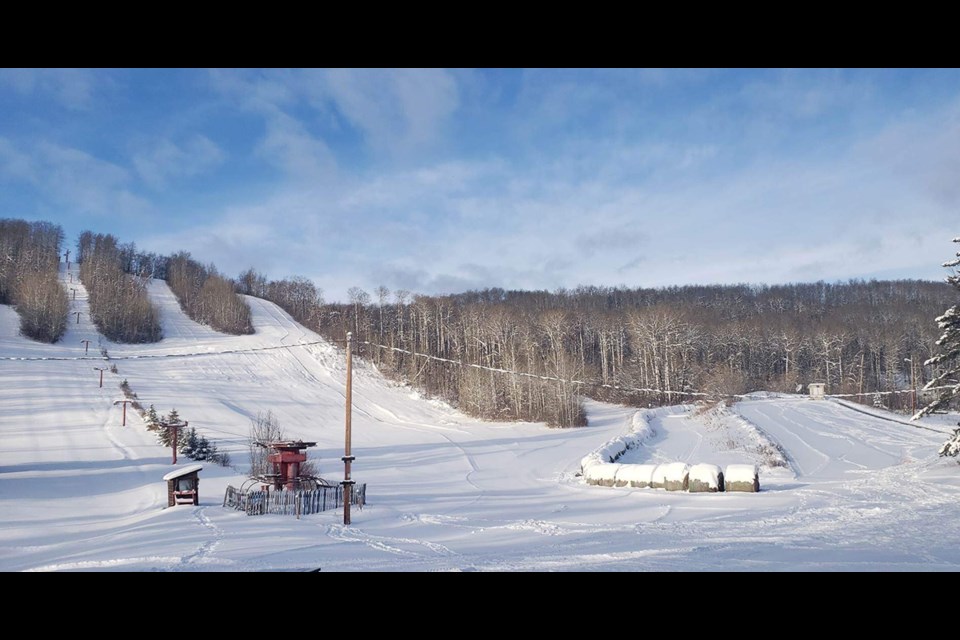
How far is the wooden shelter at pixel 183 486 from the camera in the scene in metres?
21.5

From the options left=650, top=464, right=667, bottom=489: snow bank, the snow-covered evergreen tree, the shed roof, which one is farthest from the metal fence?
the snow-covered evergreen tree

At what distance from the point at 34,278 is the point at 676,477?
81441 millimetres

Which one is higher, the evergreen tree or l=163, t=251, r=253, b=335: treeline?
l=163, t=251, r=253, b=335: treeline

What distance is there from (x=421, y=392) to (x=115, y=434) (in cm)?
3596

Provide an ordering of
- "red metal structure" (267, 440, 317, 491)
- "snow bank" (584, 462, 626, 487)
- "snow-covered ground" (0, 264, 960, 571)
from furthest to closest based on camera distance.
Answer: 1. "snow bank" (584, 462, 626, 487)
2. "red metal structure" (267, 440, 317, 491)
3. "snow-covered ground" (0, 264, 960, 571)

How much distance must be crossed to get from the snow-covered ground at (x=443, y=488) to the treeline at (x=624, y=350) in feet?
20.5

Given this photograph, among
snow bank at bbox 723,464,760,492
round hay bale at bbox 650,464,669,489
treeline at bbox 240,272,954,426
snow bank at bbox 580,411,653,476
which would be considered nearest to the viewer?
snow bank at bbox 723,464,760,492

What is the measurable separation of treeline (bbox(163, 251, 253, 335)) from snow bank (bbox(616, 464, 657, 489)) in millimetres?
69717

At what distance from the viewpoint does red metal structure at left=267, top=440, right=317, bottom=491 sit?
23906 mm

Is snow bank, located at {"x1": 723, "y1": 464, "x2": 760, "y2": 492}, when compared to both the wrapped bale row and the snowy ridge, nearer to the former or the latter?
the wrapped bale row

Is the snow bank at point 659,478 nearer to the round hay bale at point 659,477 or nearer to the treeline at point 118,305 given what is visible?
the round hay bale at point 659,477

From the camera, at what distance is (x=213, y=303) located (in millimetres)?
91500

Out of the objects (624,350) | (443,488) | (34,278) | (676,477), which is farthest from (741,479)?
(34,278)

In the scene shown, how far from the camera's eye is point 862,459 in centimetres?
3225
